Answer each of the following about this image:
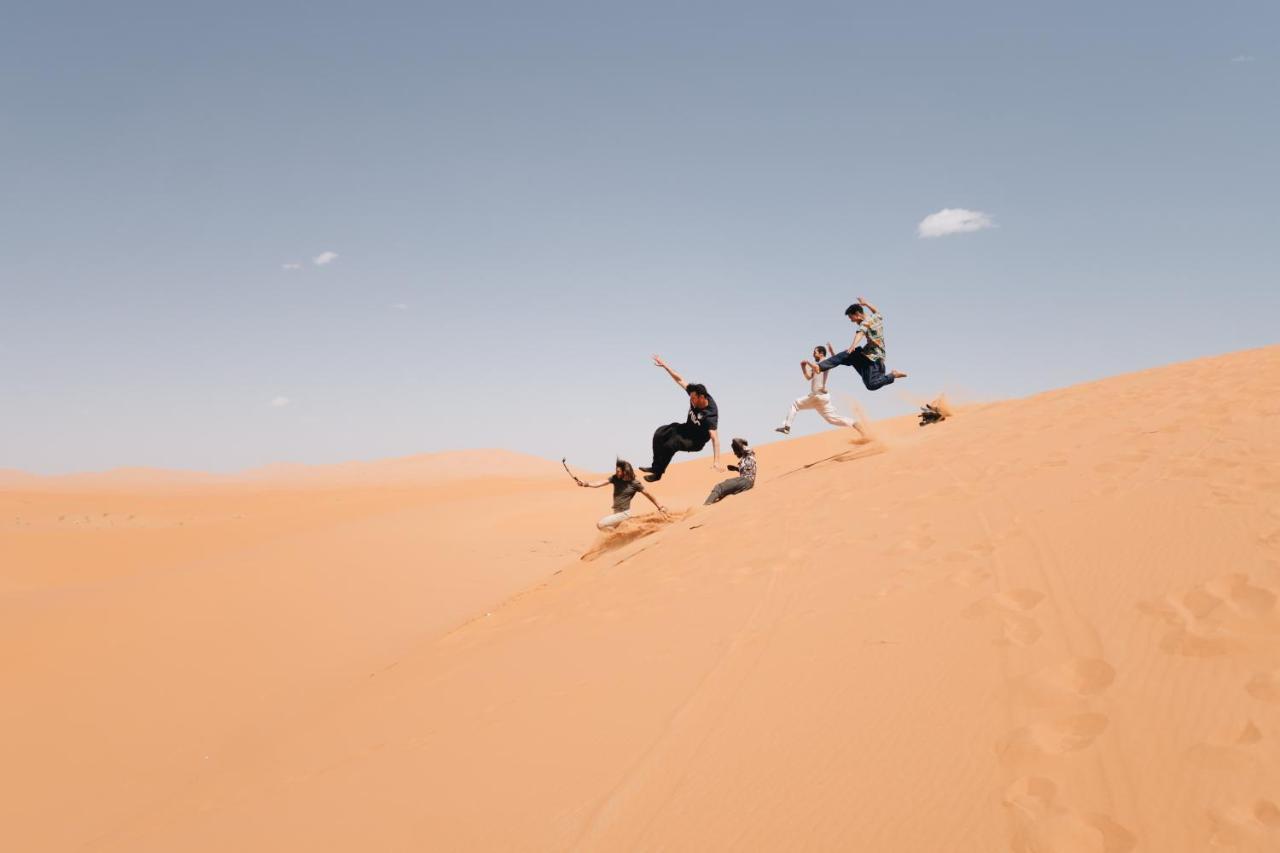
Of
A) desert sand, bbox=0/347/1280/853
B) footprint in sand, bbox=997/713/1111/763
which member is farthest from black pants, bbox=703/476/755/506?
footprint in sand, bbox=997/713/1111/763

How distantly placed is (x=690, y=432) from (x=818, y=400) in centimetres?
212

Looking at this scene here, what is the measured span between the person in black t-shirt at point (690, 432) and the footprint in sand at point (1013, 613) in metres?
4.27

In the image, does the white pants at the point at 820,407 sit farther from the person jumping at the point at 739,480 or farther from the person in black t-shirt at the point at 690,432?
the person in black t-shirt at the point at 690,432

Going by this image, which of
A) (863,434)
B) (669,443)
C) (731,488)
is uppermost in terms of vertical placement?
(669,443)

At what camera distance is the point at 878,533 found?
16.9 ft

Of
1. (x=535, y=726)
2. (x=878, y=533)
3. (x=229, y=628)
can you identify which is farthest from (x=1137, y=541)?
(x=229, y=628)

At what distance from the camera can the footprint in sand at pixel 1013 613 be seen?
3.18 meters

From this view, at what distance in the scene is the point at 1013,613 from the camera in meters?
3.40

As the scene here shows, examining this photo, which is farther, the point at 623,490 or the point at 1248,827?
the point at 623,490

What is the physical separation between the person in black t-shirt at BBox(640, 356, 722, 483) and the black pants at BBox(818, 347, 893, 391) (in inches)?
81.3

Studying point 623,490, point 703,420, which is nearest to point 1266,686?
point 703,420

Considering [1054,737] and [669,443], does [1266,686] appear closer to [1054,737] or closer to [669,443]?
[1054,737]

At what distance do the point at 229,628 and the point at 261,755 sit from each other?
17.4 ft

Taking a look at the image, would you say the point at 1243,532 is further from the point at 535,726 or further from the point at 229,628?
the point at 229,628
